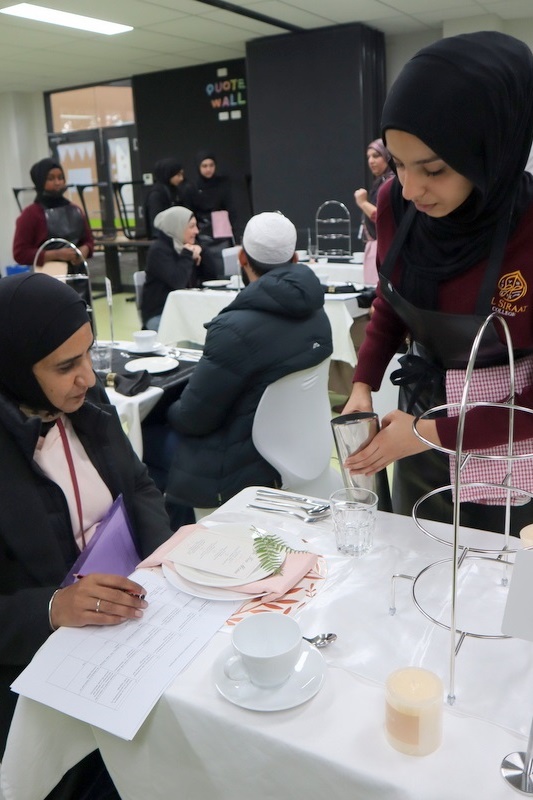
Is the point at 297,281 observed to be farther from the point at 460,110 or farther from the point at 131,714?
the point at 131,714

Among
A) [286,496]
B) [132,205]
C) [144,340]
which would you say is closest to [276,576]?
[286,496]

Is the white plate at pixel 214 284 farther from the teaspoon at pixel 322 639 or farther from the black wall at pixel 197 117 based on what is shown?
the black wall at pixel 197 117

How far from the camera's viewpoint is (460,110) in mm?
1037

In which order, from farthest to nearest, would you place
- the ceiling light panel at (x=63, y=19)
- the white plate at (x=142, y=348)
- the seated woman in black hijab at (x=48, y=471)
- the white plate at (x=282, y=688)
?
the ceiling light panel at (x=63, y=19), the white plate at (x=142, y=348), the seated woman in black hijab at (x=48, y=471), the white plate at (x=282, y=688)

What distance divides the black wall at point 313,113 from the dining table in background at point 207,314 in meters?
3.56

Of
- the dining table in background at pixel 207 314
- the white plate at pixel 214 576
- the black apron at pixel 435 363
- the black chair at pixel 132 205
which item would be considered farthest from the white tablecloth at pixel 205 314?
the black chair at pixel 132 205

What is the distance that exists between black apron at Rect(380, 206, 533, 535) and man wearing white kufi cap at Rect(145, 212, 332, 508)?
0.83 metres

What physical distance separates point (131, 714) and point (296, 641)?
0.22 meters

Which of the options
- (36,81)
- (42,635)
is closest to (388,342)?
(42,635)

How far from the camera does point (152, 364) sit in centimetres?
288

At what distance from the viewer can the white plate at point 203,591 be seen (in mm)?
1066

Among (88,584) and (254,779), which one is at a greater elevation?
(88,584)

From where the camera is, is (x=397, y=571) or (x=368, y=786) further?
(x=397, y=571)

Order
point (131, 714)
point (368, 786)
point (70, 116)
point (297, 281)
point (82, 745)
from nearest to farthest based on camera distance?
point (368, 786) → point (131, 714) → point (82, 745) → point (297, 281) → point (70, 116)
